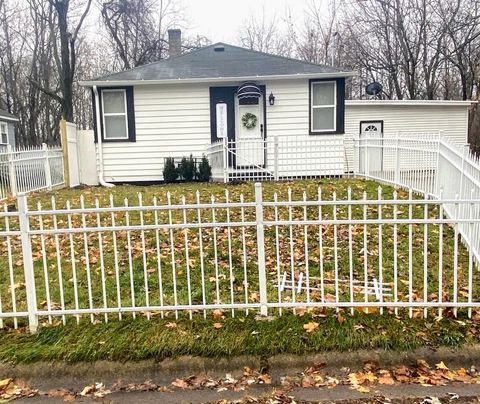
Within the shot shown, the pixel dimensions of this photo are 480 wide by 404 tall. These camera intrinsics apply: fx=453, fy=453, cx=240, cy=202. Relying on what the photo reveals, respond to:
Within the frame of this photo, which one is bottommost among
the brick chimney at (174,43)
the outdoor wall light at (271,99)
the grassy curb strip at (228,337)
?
the grassy curb strip at (228,337)

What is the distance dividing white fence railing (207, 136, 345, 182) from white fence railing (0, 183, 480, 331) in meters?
5.93

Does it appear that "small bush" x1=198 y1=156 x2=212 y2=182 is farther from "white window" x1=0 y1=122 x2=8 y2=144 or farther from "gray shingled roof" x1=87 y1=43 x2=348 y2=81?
"white window" x1=0 y1=122 x2=8 y2=144

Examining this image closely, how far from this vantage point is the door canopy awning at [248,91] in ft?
44.7

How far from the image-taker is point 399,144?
10211mm

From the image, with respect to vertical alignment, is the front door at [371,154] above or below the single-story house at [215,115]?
below

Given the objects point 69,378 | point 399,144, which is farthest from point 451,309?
point 399,144

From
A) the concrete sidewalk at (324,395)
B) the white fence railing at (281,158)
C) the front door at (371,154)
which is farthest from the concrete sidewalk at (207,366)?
the white fence railing at (281,158)

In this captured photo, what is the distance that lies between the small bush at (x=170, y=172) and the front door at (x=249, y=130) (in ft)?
6.35

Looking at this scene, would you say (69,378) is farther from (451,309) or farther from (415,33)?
(415,33)

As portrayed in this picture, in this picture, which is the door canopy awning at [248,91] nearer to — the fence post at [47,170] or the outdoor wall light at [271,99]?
the outdoor wall light at [271,99]

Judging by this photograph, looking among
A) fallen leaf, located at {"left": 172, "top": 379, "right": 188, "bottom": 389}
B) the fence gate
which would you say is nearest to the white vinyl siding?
the fence gate

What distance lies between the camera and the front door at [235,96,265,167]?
13.8 m

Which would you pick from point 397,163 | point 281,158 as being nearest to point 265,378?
point 397,163

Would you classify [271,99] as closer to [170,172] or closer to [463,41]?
[170,172]
